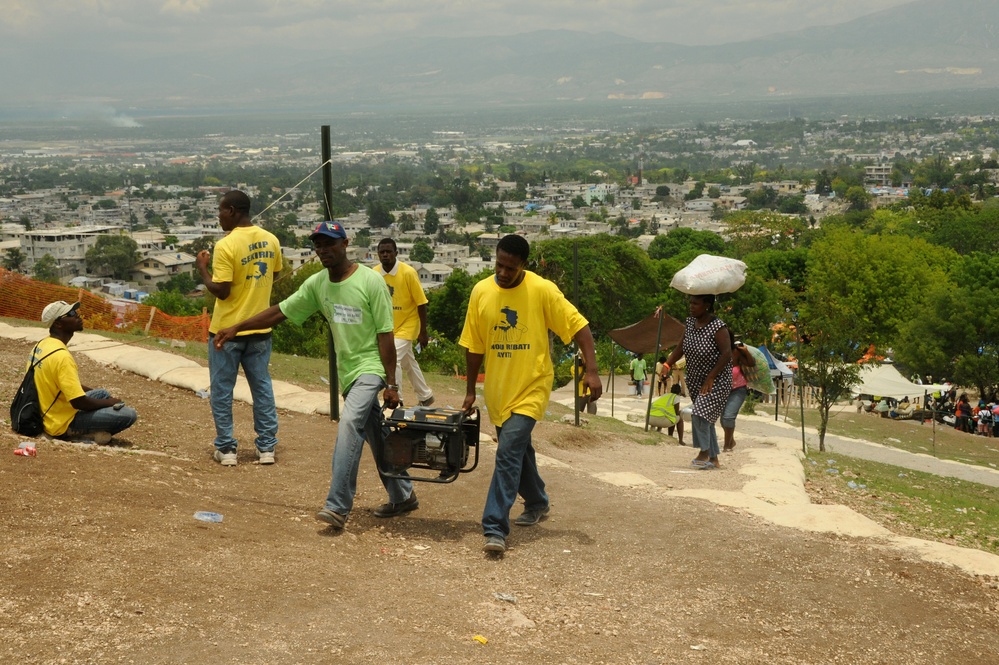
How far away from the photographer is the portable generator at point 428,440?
6043mm

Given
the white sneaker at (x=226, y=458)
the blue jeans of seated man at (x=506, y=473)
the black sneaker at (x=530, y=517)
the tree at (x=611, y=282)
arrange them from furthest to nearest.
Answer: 1. the tree at (x=611, y=282)
2. the white sneaker at (x=226, y=458)
3. the black sneaker at (x=530, y=517)
4. the blue jeans of seated man at (x=506, y=473)

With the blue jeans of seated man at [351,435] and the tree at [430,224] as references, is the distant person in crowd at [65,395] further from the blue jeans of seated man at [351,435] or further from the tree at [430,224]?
the tree at [430,224]

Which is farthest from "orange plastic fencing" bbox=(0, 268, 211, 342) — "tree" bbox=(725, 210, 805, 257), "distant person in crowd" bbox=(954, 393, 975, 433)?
"tree" bbox=(725, 210, 805, 257)

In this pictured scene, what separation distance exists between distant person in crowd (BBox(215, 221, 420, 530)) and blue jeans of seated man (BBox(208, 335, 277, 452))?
1.35 m

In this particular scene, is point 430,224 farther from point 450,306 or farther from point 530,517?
point 530,517

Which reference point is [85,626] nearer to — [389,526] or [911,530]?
[389,526]

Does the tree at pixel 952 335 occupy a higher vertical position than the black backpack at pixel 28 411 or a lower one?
lower

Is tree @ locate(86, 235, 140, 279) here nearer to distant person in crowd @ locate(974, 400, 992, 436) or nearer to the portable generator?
distant person in crowd @ locate(974, 400, 992, 436)

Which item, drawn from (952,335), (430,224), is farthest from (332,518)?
(430,224)

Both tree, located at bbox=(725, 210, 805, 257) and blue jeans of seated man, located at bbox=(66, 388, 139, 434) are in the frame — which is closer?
blue jeans of seated man, located at bbox=(66, 388, 139, 434)

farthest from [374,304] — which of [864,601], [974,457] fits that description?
[974,457]

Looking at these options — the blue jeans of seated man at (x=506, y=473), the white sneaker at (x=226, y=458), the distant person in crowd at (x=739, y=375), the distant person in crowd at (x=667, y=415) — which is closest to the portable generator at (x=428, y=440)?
the blue jeans of seated man at (x=506, y=473)

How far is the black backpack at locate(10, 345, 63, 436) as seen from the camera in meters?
7.22

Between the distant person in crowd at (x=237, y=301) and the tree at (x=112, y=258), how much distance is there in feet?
212
